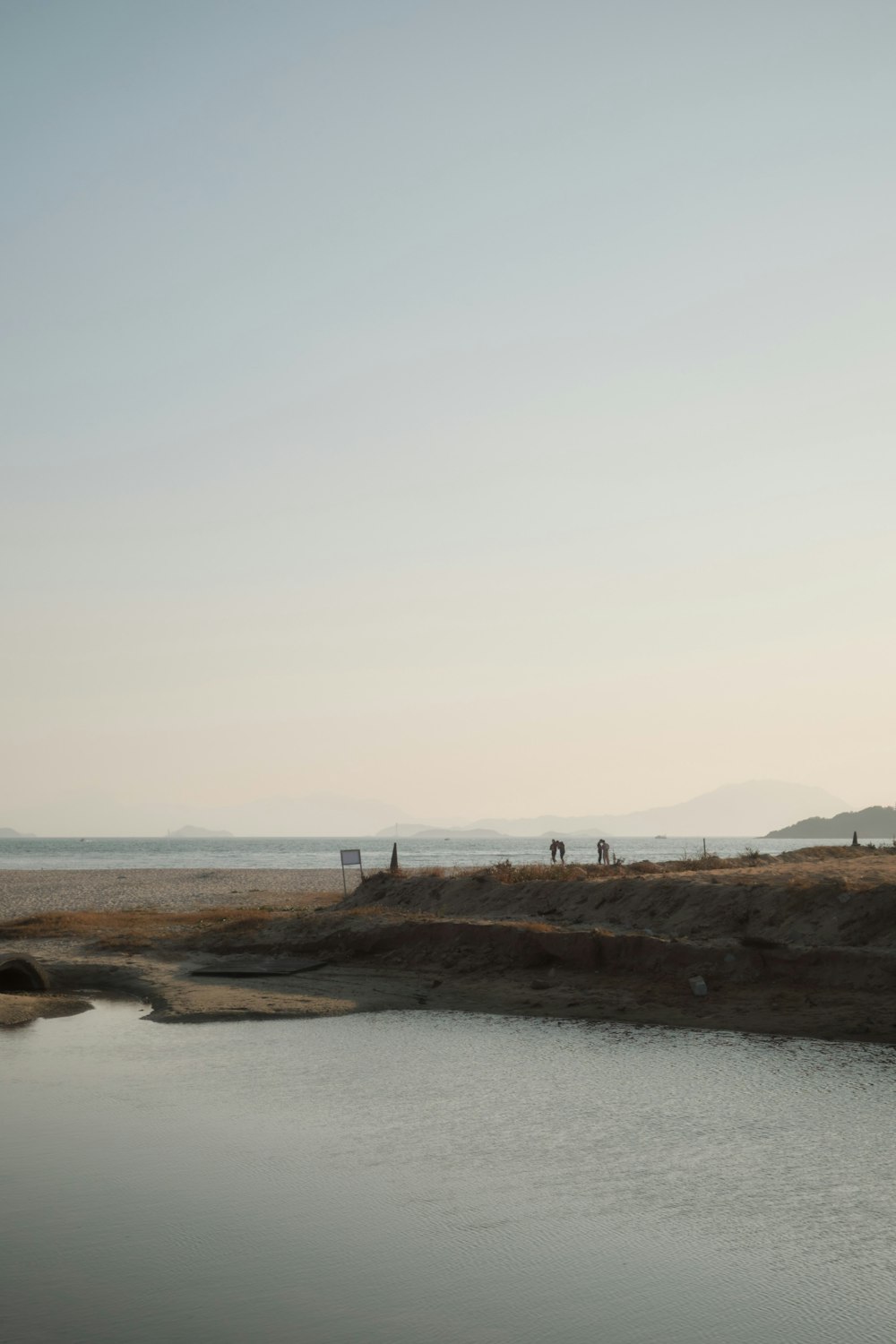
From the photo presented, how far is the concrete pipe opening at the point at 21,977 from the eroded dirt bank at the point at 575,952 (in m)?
1.37

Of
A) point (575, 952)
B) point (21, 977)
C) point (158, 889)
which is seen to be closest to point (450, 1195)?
point (575, 952)

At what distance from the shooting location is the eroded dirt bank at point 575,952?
1880 centimetres

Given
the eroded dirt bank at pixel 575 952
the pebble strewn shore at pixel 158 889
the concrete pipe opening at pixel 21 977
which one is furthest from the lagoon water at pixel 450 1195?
the pebble strewn shore at pixel 158 889

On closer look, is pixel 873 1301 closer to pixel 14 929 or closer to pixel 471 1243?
pixel 471 1243

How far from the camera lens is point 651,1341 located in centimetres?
707

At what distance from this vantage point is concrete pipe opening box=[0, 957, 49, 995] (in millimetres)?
21656

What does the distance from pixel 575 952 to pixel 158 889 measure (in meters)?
41.2

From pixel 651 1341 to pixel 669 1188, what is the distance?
9.06ft

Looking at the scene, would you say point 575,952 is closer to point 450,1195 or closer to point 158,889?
point 450,1195

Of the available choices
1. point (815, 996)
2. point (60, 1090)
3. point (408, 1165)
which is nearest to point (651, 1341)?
point (408, 1165)

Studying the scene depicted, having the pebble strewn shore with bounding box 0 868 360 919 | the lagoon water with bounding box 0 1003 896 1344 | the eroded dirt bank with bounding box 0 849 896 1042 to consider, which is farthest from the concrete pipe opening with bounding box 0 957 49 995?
the pebble strewn shore with bounding box 0 868 360 919

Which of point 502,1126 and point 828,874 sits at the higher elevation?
point 828,874

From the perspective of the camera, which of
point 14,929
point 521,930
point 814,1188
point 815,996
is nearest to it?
point 814,1188

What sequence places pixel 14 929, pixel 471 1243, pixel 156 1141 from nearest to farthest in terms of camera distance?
1. pixel 471 1243
2. pixel 156 1141
3. pixel 14 929
